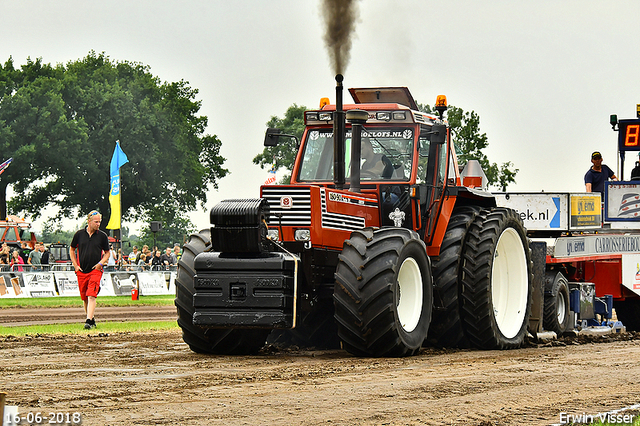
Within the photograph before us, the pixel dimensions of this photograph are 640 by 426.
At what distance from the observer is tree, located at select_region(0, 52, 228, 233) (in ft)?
170

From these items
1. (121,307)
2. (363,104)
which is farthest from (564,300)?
(121,307)

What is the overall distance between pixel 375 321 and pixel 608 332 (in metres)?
7.30

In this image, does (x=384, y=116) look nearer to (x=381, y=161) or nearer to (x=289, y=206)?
(x=381, y=161)

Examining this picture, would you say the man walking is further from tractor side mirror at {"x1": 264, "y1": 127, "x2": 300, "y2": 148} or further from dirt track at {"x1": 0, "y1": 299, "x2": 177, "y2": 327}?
tractor side mirror at {"x1": 264, "y1": 127, "x2": 300, "y2": 148}

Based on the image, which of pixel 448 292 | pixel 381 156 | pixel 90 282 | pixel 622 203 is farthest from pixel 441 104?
pixel 622 203

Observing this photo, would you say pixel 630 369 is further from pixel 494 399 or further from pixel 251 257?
pixel 251 257

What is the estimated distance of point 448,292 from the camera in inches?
417

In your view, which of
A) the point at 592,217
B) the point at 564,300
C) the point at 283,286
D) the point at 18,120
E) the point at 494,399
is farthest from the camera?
the point at 18,120

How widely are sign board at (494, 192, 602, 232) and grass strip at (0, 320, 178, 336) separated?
5.97 m

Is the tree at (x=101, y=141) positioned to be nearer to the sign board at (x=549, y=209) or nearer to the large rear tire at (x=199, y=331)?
the sign board at (x=549, y=209)

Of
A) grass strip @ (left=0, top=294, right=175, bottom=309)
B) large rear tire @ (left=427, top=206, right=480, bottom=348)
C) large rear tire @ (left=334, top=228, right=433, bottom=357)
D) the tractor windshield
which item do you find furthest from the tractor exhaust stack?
grass strip @ (left=0, top=294, right=175, bottom=309)

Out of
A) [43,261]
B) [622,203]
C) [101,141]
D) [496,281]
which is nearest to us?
[496,281]

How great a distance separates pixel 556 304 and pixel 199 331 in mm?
6103

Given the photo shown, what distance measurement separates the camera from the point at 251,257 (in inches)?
362
